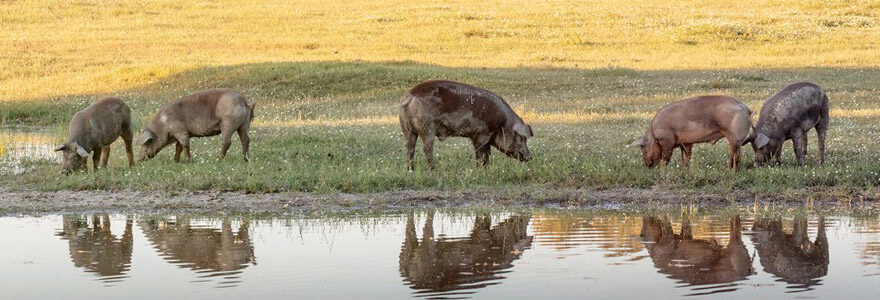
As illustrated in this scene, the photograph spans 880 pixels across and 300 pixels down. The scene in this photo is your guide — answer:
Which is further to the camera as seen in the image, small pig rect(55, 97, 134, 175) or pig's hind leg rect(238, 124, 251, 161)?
pig's hind leg rect(238, 124, 251, 161)

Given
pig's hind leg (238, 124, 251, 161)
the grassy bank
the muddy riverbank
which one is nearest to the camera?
the muddy riverbank

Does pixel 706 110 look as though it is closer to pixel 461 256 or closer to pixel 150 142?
pixel 461 256

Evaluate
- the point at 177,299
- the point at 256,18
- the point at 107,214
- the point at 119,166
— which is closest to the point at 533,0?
the point at 256,18

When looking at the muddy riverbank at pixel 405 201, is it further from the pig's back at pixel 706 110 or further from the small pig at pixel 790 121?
the small pig at pixel 790 121

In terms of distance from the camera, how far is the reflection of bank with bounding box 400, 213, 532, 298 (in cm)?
918

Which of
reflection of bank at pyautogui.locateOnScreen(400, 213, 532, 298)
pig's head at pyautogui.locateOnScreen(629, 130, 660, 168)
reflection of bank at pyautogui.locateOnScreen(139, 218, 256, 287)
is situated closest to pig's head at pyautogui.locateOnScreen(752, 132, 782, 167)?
pig's head at pyautogui.locateOnScreen(629, 130, 660, 168)

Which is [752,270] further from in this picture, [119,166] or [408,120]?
[119,166]

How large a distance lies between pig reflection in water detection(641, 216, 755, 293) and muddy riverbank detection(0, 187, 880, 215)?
1.62 m

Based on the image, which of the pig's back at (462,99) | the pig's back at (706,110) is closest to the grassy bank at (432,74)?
the pig's back at (706,110)

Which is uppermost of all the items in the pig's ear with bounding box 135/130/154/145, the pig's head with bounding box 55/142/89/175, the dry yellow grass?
the dry yellow grass

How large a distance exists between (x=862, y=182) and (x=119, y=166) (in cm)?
938

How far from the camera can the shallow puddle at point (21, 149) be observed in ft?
55.2

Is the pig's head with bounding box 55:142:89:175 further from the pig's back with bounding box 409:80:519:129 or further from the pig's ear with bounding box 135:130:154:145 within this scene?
the pig's back with bounding box 409:80:519:129

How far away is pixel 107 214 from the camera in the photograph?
13.0 m
